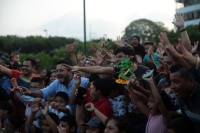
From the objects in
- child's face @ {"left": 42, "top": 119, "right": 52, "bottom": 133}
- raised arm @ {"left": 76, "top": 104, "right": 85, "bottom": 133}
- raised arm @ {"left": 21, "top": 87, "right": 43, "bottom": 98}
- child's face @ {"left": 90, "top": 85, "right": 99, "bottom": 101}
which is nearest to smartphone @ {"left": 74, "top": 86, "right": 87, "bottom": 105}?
raised arm @ {"left": 76, "top": 104, "right": 85, "bottom": 133}

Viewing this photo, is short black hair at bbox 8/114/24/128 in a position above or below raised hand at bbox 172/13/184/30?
below

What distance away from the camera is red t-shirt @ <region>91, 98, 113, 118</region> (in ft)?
15.7

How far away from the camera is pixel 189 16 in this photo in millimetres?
52594

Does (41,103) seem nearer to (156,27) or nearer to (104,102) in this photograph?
(104,102)

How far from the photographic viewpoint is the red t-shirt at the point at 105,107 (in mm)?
4792

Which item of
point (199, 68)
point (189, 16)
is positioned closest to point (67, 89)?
point (199, 68)

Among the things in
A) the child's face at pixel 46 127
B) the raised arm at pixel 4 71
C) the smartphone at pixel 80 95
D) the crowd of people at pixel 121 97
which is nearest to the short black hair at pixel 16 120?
the crowd of people at pixel 121 97

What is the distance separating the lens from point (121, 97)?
4996 mm

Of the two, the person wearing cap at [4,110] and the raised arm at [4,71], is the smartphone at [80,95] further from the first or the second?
the raised arm at [4,71]

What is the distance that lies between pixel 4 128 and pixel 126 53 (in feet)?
8.36

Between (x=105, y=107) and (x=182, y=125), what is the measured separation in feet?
4.71

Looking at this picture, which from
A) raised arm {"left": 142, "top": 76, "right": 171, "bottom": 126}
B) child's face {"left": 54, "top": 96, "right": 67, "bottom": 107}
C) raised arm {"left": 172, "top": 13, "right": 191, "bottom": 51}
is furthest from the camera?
child's face {"left": 54, "top": 96, "right": 67, "bottom": 107}

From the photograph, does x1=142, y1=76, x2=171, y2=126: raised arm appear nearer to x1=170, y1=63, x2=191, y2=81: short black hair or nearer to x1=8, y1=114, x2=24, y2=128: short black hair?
x1=170, y1=63, x2=191, y2=81: short black hair

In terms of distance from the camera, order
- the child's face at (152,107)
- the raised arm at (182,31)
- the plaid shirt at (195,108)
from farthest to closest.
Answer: the raised arm at (182,31)
the child's face at (152,107)
the plaid shirt at (195,108)
